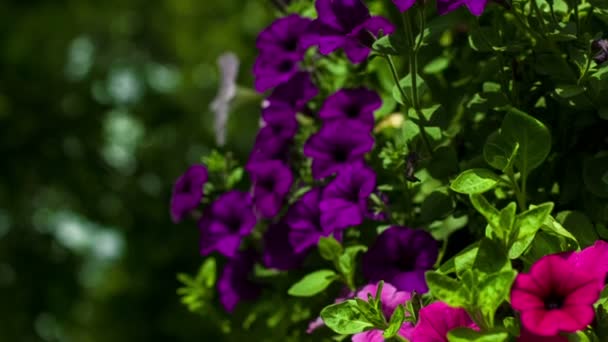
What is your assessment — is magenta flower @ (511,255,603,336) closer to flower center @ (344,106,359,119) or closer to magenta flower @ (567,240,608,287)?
magenta flower @ (567,240,608,287)

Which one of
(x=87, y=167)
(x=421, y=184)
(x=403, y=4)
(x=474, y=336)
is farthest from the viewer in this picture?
(x=87, y=167)

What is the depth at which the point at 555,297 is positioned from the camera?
2.86 feet

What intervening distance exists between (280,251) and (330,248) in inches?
6.0

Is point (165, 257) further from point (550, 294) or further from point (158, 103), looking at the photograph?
point (550, 294)

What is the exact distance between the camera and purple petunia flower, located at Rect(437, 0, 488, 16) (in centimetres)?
96

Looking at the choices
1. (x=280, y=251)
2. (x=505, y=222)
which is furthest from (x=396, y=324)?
(x=280, y=251)

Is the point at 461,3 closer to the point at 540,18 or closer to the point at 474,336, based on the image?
the point at 540,18

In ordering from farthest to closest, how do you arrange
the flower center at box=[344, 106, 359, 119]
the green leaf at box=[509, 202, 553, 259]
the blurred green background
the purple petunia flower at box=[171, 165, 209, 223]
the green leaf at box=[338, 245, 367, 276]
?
the blurred green background, the purple petunia flower at box=[171, 165, 209, 223], the flower center at box=[344, 106, 359, 119], the green leaf at box=[338, 245, 367, 276], the green leaf at box=[509, 202, 553, 259]

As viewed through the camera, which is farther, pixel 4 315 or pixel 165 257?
pixel 4 315

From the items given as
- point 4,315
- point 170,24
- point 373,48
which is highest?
point 373,48

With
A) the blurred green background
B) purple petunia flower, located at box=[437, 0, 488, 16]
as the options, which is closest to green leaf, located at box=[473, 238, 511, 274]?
purple petunia flower, located at box=[437, 0, 488, 16]

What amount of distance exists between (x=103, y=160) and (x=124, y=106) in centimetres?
40

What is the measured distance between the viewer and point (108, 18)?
5.45 m

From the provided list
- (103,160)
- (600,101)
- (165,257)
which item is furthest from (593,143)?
A: (103,160)
